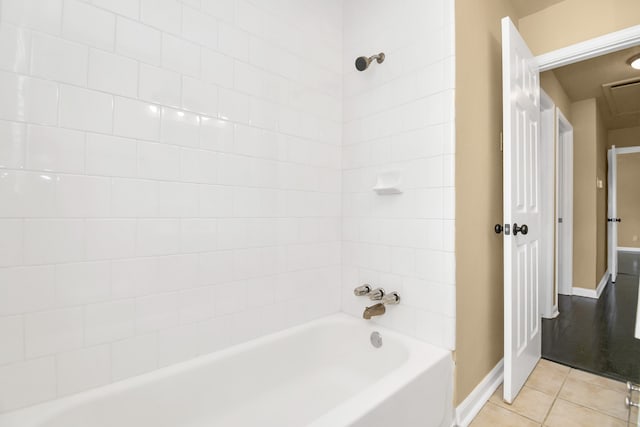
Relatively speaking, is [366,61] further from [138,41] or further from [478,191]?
[138,41]

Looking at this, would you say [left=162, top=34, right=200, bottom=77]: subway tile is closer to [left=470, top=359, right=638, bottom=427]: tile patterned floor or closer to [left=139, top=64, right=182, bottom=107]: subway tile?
[left=139, top=64, right=182, bottom=107]: subway tile

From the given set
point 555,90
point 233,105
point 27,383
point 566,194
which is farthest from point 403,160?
point 566,194

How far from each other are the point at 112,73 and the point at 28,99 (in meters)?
0.28

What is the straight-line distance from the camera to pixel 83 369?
1090mm

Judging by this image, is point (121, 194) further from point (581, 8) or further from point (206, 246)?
point (581, 8)

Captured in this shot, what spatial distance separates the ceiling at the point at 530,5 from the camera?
2078 millimetres

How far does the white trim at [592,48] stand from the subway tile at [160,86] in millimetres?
2388

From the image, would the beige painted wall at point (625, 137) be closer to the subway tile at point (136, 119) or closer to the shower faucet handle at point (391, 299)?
the shower faucet handle at point (391, 299)

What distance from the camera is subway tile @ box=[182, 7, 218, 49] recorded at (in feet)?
4.34

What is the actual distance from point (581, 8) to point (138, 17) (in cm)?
264

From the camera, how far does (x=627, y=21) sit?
178 centimetres

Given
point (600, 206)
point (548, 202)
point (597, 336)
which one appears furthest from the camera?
point (600, 206)

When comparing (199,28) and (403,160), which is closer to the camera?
(199,28)

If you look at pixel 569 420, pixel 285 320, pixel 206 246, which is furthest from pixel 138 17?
pixel 569 420
